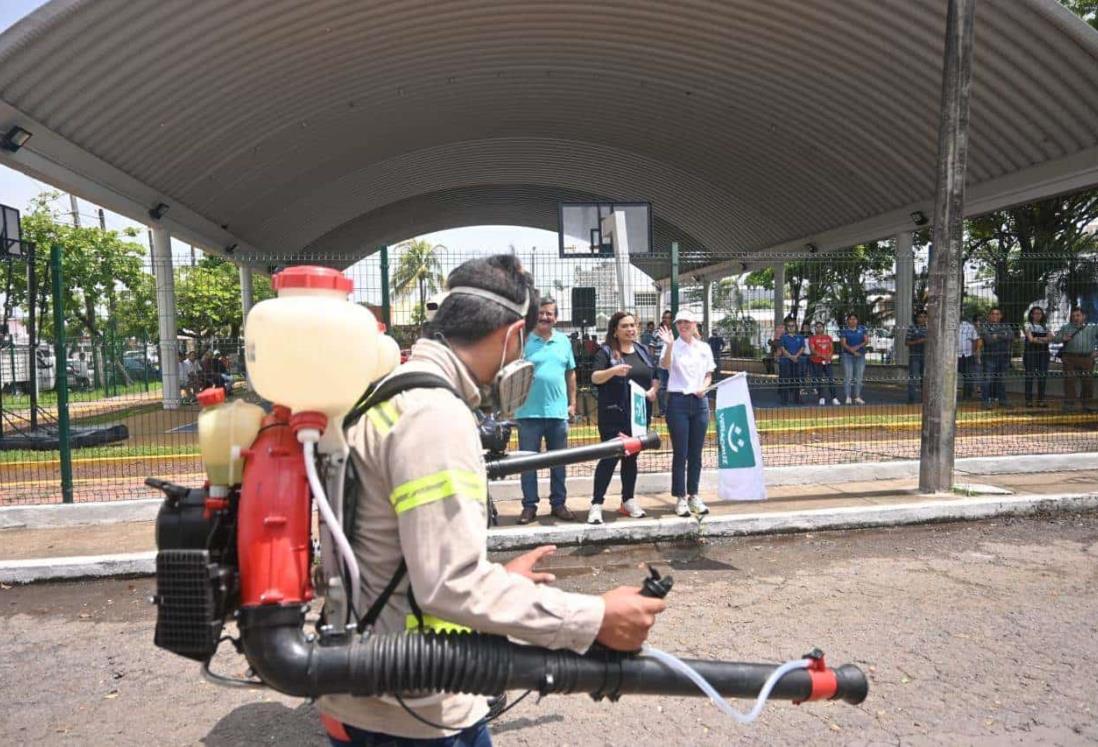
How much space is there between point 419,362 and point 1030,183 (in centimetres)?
1703

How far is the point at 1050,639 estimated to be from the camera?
399 centimetres

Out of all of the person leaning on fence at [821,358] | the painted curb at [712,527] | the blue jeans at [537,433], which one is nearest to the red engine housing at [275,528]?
the painted curb at [712,527]

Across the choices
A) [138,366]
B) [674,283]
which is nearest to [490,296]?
[674,283]

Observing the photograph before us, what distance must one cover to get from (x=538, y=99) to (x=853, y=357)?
11.0 m

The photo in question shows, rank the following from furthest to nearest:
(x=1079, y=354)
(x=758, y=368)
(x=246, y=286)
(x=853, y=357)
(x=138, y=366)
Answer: (x=246, y=286)
(x=758, y=368)
(x=853, y=357)
(x=1079, y=354)
(x=138, y=366)

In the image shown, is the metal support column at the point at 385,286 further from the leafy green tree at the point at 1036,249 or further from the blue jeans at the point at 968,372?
the blue jeans at the point at 968,372

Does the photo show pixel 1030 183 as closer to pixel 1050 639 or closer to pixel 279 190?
pixel 1050 639

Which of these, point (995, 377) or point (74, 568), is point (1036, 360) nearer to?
point (995, 377)

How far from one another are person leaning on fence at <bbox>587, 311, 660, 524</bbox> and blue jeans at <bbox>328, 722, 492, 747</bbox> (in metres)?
4.77

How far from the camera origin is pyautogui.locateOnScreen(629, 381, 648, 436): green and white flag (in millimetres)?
6398

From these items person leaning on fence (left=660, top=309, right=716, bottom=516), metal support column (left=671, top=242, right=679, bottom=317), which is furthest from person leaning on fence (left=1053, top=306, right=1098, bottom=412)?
person leaning on fence (left=660, top=309, right=716, bottom=516)

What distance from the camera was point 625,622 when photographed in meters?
1.41

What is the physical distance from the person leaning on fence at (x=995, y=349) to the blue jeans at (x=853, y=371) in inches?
82.5

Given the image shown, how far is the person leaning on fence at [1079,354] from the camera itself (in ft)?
36.0
